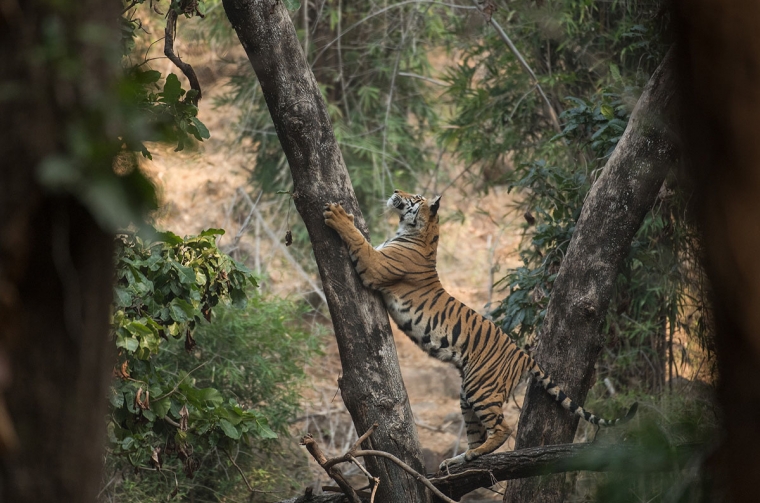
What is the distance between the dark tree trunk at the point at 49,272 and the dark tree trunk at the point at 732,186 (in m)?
0.78

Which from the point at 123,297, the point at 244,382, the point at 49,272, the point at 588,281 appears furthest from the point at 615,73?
the point at 49,272

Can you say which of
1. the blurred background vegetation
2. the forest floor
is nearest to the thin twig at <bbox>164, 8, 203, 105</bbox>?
the blurred background vegetation

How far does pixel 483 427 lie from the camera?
468cm

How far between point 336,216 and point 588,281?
145 centimetres

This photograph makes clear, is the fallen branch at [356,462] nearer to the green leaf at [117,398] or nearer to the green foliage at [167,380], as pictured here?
the green foliage at [167,380]

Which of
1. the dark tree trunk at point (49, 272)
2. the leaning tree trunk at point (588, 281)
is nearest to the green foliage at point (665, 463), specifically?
the dark tree trunk at point (49, 272)

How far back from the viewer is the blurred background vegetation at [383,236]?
3.62 meters

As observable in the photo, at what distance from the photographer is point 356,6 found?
10.1m

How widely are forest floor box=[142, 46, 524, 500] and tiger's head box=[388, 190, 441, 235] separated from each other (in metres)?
2.07

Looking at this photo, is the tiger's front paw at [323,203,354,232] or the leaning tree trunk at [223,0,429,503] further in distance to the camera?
the tiger's front paw at [323,203,354,232]

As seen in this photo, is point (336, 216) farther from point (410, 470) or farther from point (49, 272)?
point (49, 272)

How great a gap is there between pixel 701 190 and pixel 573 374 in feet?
10.7

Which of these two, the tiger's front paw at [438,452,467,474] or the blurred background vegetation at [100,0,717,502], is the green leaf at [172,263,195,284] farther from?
the tiger's front paw at [438,452,467,474]

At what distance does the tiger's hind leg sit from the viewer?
4316mm
